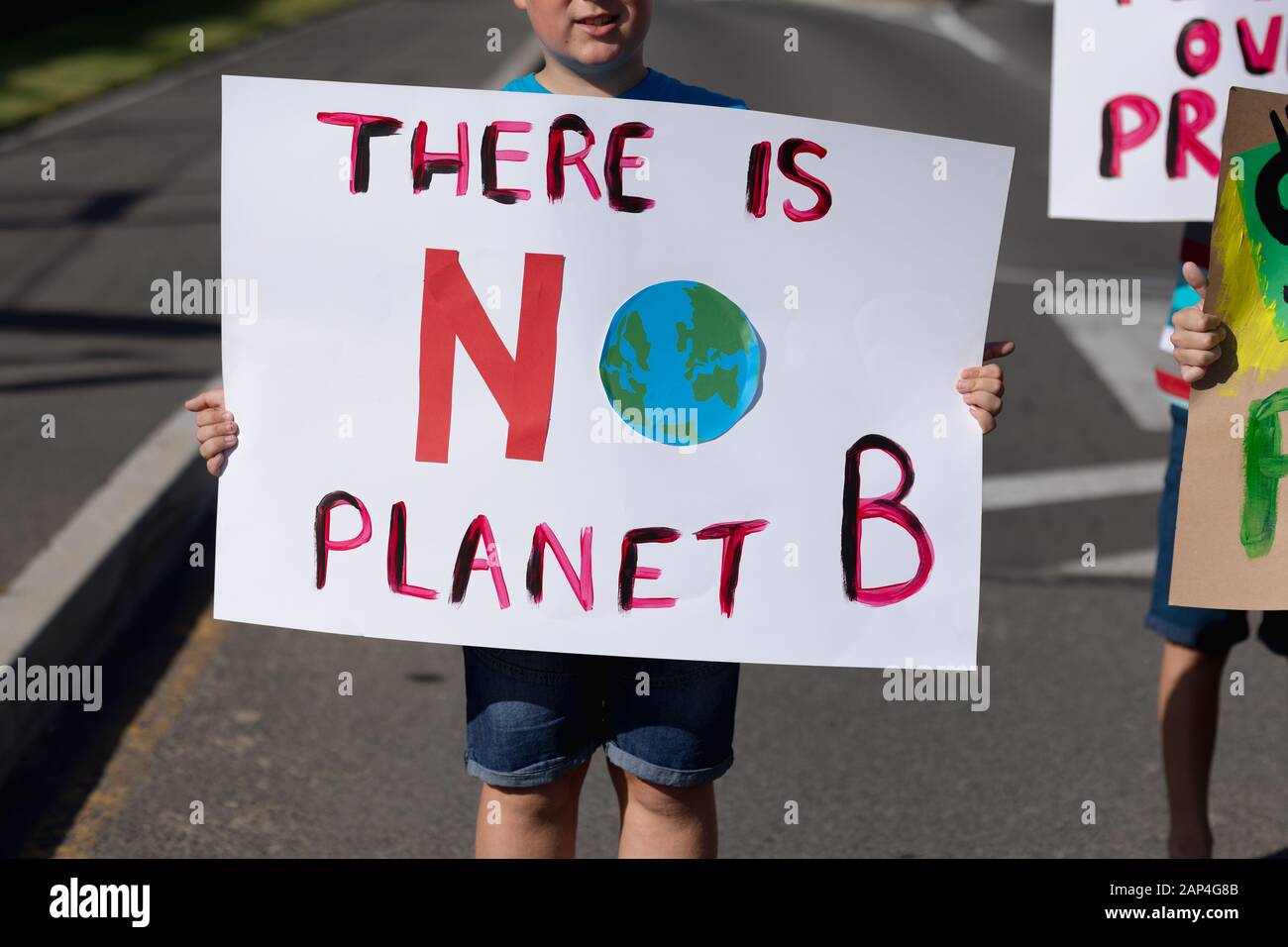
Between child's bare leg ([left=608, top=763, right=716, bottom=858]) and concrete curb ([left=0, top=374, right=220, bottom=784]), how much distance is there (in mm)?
1809

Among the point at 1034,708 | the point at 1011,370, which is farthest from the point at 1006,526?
the point at 1011,370

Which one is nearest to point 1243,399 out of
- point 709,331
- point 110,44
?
point 709,331

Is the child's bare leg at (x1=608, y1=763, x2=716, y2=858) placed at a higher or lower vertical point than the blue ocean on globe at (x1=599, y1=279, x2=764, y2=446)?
lower

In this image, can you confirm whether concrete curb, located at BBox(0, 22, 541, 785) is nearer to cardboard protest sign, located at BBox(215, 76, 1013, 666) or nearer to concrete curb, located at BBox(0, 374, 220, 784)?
concrete curb, located at BBox(0, 374, 220, 784)

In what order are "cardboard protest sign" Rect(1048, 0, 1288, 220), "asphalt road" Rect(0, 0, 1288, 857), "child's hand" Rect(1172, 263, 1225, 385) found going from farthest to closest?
"asphalt road" Rect(0, 0, 1288, 857)
"cardboard protest sign" Rect(1048, 0, 1288, 220)
"child's hand" Rect(1172, 263, 1225, 385)

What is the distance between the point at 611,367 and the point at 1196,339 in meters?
0.95

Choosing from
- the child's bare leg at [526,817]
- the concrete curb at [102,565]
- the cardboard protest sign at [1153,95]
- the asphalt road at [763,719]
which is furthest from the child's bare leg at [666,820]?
the concrete curb at [102,565]

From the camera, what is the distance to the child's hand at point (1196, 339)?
2.55m

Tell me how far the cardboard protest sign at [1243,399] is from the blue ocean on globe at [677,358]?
0.78 meters

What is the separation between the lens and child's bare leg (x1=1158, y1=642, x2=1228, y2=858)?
3.21 metres

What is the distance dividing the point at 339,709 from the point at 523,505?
6.18 ft

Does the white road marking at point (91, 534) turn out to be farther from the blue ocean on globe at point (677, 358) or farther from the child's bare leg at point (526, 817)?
the blue ocean on globe at point (677, 358)

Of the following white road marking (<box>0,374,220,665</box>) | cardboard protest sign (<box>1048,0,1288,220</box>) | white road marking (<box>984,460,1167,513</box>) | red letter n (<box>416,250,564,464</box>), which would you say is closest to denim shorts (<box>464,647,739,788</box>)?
red letter n (<box>416,250,564,464</box>)

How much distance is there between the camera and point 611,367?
2.47 meters
